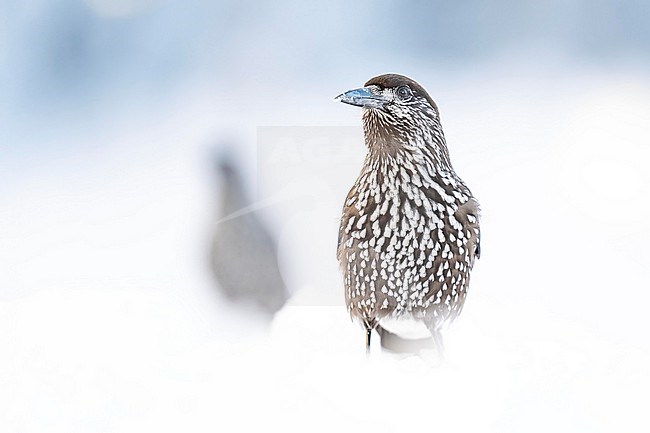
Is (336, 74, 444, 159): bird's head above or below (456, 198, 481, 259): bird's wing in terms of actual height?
above

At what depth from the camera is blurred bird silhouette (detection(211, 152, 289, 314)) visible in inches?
39.4

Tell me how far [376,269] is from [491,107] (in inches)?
13.4

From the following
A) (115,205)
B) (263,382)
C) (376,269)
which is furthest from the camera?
(115,205)

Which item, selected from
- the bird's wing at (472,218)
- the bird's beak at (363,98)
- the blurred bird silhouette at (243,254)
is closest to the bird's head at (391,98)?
the bird's beak at (363,98)

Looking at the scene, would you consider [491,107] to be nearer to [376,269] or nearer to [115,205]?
[376,269]


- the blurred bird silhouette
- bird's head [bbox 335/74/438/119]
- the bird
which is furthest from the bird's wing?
the blurred bird silhouette

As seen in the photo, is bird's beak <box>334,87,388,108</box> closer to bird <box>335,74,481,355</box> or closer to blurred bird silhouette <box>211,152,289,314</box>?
bird <box>335,74,481,355</box>

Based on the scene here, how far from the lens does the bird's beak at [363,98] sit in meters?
0.84

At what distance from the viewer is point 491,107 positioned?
1.08 metres

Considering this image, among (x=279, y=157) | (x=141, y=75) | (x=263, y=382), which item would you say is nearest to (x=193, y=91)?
(x=141, y=75)

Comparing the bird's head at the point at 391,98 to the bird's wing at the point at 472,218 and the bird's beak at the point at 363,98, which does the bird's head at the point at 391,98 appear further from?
the bird's wing at the point at 472,218

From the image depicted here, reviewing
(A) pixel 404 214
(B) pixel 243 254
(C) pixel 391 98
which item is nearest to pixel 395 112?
(C) pixel 391 98

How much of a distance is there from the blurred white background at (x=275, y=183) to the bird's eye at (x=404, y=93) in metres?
0.12

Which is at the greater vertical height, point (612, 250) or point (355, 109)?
point (355, 109)
